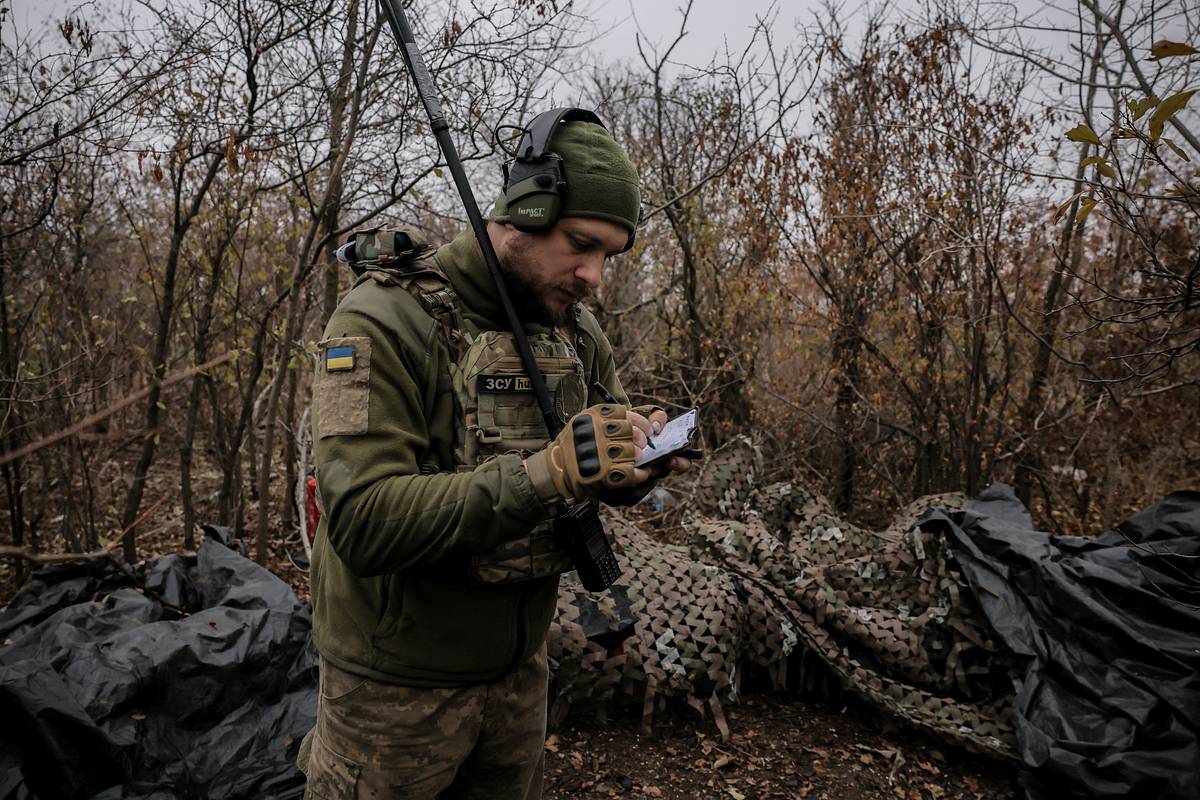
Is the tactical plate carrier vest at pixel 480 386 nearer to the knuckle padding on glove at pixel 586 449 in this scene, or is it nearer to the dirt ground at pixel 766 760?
the knuckle padding on glove at pixel 586 449

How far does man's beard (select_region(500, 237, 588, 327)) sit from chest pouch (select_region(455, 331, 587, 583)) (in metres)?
0.08

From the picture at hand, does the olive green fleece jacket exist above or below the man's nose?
below

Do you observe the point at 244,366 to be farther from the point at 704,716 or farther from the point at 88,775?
the point at 704,716

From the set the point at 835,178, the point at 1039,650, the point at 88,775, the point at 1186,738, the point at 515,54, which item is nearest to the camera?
the point at 88,775

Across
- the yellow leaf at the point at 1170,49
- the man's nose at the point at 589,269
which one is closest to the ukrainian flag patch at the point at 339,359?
the man's nose at the point at 589,269

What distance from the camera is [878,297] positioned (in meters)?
5.40

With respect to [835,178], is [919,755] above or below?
below

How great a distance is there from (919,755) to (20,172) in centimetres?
558

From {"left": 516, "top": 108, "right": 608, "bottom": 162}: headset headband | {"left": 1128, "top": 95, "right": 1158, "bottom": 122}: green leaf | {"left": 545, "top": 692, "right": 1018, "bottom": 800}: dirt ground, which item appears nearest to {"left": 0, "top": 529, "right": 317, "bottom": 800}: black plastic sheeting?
{"left": 545, "top": 692, "right": 1018, "bottom": 800}: dirt ground

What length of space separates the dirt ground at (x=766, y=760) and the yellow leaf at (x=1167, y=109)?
263 centimetres

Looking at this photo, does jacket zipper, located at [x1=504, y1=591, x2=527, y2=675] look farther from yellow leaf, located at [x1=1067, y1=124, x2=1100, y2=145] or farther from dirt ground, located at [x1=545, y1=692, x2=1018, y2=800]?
yellow leaf, located at [x1=1067, y1=124, x2=1100, y2=145]

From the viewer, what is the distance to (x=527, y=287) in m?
1.69

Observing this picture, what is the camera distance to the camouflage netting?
312cm

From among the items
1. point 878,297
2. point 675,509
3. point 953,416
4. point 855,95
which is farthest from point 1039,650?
point 855,95
